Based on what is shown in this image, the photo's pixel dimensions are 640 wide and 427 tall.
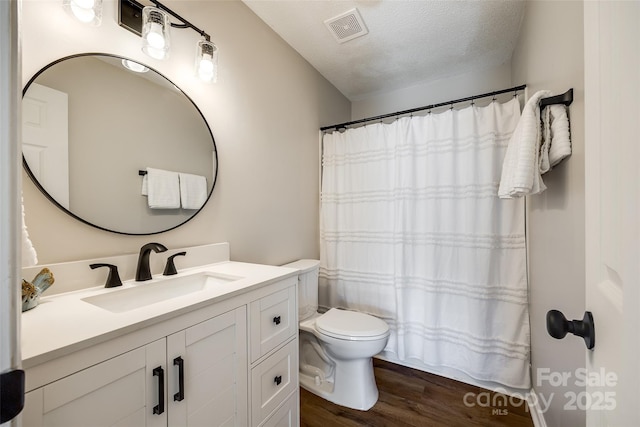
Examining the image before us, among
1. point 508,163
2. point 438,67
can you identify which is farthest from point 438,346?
point 438,67

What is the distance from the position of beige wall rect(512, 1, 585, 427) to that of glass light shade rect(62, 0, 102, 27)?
65.8 inches

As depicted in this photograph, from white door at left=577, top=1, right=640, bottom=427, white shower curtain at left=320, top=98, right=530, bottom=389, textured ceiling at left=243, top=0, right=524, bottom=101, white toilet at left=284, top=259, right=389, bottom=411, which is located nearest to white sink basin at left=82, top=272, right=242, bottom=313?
white toilet at left=284, top=259, right=389, bottom=411

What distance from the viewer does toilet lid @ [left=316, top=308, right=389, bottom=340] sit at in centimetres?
148

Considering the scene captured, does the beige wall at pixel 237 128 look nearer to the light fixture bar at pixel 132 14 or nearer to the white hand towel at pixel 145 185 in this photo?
the light fixture bar at pixel 132 14

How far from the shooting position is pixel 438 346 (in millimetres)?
1828

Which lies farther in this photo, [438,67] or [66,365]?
[438,67]

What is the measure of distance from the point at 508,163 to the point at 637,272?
1.01m

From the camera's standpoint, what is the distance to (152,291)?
3.33 feet

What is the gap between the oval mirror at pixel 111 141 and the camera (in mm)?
869

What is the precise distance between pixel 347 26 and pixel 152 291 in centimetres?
198

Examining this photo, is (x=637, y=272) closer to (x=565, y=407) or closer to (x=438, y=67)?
(x=565, y=407)

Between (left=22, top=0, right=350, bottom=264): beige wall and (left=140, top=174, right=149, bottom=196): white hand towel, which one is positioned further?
(left=140, top=174, right=149, bottom=196): white hand towel

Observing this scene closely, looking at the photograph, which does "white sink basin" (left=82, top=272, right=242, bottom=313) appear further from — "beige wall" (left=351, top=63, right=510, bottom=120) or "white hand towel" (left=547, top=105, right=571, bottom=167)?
"beige wall" (left=351, top=63, right=510, bottom=120)

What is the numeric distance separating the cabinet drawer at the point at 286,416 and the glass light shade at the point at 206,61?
162 centimetres
